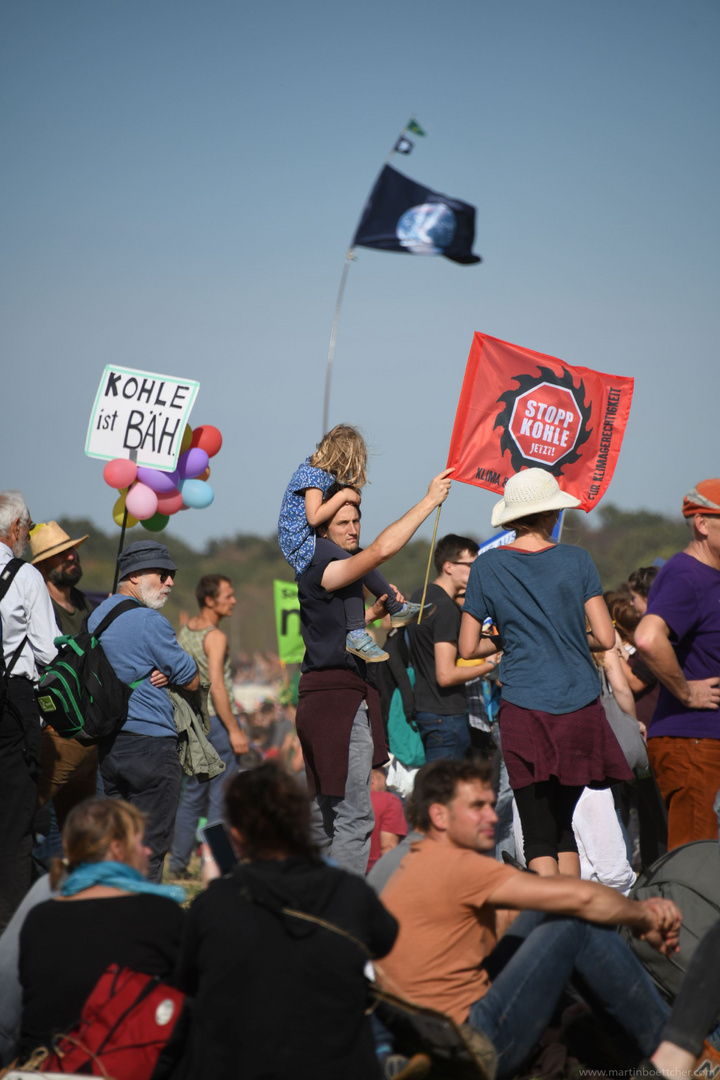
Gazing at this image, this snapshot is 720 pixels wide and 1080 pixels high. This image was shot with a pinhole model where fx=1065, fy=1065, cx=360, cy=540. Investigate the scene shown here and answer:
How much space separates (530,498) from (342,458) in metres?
0.89

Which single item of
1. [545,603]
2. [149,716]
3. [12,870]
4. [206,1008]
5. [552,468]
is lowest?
[12,870]

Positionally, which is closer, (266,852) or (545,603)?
(266,852)

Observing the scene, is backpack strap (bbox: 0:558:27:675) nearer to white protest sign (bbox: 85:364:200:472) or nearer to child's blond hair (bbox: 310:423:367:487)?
child's blond hair (bbox: 310:423:367:487)

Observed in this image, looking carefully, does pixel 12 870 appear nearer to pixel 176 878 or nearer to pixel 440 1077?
pixel 440 1077

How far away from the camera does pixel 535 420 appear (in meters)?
6.06

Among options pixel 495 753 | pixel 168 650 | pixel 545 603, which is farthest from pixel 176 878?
pixel 545 603

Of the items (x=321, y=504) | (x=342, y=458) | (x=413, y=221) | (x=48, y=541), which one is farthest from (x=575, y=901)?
(x=413, y=221)

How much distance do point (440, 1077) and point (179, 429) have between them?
4.89 m

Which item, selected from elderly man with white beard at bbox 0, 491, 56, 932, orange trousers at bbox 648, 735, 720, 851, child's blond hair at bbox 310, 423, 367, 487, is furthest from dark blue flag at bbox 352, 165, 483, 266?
orange trousers at bbox 648, 735, 720, 851

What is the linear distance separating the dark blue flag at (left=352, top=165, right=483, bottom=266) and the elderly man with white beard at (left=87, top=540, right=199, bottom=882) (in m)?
4.14

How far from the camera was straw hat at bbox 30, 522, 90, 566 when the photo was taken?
6441 mm

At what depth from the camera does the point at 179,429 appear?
23.1 ft

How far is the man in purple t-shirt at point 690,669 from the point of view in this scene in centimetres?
438

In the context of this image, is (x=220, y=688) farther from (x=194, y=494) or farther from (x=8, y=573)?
(x=8, y=573)
